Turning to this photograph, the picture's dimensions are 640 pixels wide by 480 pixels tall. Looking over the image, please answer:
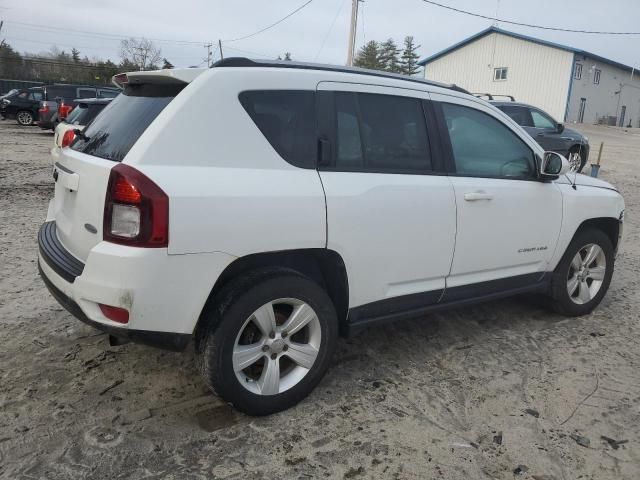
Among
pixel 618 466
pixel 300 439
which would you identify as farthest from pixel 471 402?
pixel 300 439

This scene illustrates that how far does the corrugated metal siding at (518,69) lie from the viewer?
40.4 metres

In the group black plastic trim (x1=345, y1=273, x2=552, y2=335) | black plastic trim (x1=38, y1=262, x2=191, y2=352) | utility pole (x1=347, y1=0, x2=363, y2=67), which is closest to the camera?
black plastic trim (x1=38, y1=262, x2=191, y2=352)

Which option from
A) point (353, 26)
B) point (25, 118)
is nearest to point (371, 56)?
point (353, 26)

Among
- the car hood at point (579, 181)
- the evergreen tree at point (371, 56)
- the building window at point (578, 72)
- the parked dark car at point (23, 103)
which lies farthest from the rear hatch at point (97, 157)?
the evergreen tree at point (371, 56)

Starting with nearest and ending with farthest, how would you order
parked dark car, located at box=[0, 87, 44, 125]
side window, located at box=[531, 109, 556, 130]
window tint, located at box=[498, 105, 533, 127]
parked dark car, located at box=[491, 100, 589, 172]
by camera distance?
window tint, located at box=[498, 105, 533, 127] < parked dark car, located at box=[491, 100, 589, 172] < side window, located at box=[531, 109, 556, 130] < parked dark car, located at box=[0, 87, 44, 125]

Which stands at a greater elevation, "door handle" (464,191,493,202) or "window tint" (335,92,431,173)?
"window tint" (335,92,431,173)

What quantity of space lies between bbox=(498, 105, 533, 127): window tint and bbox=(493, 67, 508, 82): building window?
33.5 meters

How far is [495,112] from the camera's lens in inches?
152

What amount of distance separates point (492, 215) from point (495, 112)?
0.79 metres

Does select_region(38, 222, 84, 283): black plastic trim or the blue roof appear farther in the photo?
the blue roof

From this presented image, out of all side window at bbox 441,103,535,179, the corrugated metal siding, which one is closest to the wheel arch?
side window at bbox 441,103,535,179

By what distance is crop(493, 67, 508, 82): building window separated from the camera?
143 feet

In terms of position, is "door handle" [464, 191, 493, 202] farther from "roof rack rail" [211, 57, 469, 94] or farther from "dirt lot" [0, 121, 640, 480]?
"dirt lot" [0, 121, 640, 480]

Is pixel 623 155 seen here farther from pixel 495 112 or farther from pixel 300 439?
pixel 300 439
